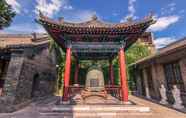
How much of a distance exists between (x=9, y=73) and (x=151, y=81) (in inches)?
409

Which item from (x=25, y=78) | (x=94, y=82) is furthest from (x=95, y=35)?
(x=25, y=78)

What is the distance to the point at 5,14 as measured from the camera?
9.98 m

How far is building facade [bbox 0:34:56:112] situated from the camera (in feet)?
24.2

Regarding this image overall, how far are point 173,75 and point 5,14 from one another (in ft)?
40.5

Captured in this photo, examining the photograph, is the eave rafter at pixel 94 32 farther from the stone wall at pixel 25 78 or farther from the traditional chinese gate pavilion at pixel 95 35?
the stone wall at pixel 25 78

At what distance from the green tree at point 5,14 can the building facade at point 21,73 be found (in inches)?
85.7

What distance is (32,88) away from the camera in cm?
970

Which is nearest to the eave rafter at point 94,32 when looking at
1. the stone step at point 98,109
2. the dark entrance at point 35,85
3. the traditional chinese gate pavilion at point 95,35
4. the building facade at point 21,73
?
the traditional chinese gate pavilion at point 95,35

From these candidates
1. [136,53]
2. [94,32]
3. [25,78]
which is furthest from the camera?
[136,53]

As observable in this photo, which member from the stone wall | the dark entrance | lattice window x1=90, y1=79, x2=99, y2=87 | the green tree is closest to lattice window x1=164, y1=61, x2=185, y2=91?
lattice window x1=90, y1=79, x2=99, y2=87

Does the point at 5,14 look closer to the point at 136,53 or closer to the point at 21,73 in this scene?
the point at 21,73

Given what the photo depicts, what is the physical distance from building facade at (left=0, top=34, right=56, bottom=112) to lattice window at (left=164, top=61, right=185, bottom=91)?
8975mm

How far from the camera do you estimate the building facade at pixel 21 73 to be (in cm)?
737

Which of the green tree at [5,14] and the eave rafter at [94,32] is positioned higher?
the green tree at [5,14]
